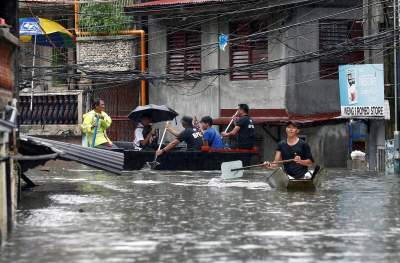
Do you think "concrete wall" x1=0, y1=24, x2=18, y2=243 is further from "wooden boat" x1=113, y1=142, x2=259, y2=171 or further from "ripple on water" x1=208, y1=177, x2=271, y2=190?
"wooden boat" x1=113, y1=142, x2=259, y2=171

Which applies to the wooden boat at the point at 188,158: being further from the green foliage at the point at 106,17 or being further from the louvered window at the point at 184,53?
the green foliage at the point at 106,17

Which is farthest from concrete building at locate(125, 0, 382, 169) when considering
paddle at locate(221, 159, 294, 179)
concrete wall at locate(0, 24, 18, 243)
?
concrete wall at locate(0, 24, 18, 243)

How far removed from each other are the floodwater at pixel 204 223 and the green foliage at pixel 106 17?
41.6 feet

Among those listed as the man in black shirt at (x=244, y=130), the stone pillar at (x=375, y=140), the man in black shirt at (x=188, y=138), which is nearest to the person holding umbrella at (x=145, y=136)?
the man in black shirt at (x=188, y=138)

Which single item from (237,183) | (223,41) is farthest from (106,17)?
(237,183)

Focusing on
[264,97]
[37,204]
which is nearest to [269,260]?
[37,204]

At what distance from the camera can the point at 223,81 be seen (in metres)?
31.6

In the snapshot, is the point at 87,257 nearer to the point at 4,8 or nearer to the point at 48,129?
the point at 4,8

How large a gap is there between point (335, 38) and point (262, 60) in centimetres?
240

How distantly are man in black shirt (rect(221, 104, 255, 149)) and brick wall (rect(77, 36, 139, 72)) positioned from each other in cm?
853

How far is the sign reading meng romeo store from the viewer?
24.6 m

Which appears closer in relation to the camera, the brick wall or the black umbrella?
the black umbrella

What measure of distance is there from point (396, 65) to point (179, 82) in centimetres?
970

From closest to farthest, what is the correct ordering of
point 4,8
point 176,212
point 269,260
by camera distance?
point 269,260
point 176,212
point 4,8
